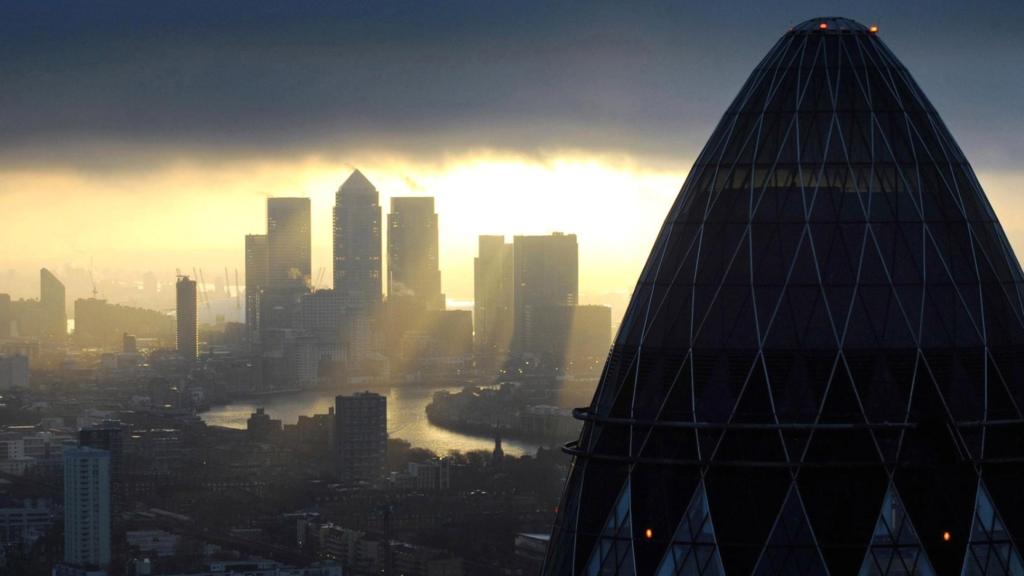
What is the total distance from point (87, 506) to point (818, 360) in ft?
333

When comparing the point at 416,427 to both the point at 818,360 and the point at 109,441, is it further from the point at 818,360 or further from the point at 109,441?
the point at 818,360

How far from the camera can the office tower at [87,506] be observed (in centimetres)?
11238

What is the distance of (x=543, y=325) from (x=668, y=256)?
176m

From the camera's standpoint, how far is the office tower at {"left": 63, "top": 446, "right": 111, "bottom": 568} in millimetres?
112375

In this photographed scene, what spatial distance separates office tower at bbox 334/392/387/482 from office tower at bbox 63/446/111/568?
1417 centimetres

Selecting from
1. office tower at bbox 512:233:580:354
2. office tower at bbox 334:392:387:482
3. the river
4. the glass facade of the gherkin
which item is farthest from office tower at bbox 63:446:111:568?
the glass facade of the gherkin

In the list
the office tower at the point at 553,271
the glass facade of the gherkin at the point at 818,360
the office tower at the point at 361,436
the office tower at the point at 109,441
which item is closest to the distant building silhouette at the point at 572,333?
the office tower at the point at 553,271

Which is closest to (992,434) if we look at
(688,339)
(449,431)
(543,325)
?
(688,339)

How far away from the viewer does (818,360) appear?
22.4 metres

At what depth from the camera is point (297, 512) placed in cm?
12338

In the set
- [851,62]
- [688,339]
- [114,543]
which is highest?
[851,62]

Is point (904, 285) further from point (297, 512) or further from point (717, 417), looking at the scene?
point (297, 512)

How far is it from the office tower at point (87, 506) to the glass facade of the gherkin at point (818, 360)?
87.6 m

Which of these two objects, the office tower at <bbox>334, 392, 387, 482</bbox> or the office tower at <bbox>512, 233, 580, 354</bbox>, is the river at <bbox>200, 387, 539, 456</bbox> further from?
the office tower at <bbox>512, 233, 580, 354</bbox>
